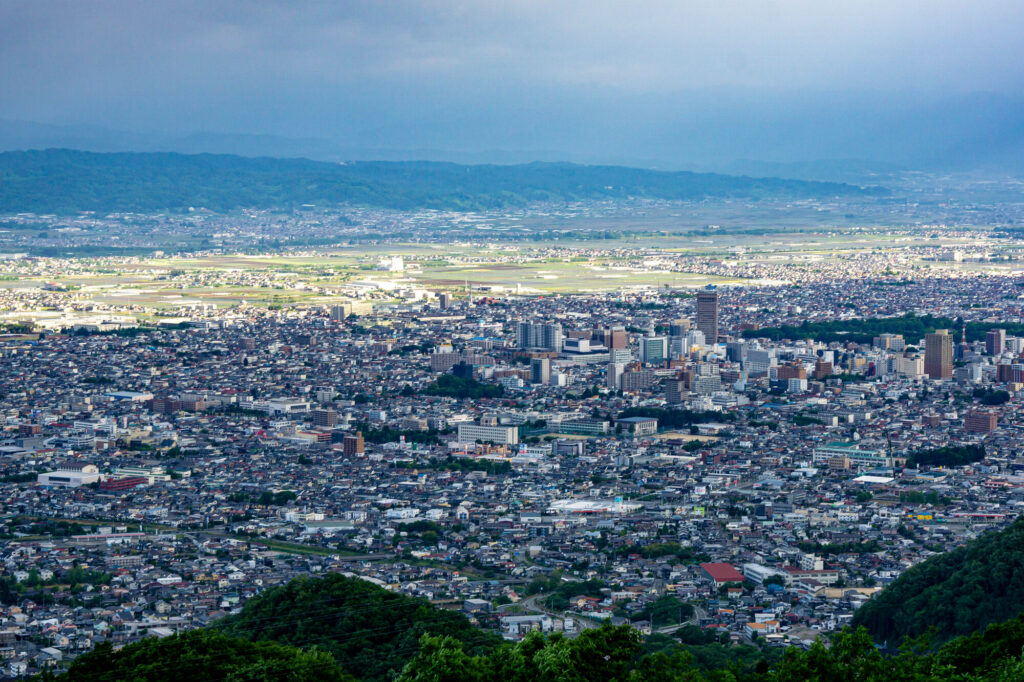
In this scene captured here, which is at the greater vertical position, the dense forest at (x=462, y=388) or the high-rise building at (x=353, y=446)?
the dense forest at (x=462, y=388)

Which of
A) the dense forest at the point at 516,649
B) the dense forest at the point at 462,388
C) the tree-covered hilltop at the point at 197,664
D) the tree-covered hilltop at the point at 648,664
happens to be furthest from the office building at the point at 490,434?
the tree-covered hilltop at the point at 648,664

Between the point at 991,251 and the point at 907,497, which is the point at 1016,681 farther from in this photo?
the point at 991,251

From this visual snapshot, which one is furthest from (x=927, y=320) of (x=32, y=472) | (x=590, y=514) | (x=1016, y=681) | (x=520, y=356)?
(x=1016, y=681)

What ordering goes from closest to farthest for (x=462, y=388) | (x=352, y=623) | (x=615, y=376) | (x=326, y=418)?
(x=352, y=623)
(x=326, y=418)
(x=462, y=388)
(x=615, y=376)

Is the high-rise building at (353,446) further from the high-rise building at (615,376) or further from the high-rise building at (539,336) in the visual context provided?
the high-rise building at (539,336)

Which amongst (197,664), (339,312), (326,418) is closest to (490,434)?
(326,418)

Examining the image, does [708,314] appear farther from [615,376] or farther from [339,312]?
[339,312]
